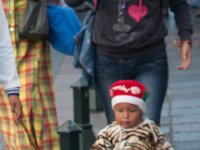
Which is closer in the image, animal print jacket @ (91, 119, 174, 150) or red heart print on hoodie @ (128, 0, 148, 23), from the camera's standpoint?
animal print jacket @ (91, 119, 174, 150)

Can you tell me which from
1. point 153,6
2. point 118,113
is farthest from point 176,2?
point 118,113

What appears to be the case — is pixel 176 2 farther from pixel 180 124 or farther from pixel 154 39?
pixel 180 124

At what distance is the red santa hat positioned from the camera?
4.59 meters

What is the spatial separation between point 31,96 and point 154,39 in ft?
4.72

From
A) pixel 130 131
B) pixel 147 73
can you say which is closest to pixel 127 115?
pixel 130 131

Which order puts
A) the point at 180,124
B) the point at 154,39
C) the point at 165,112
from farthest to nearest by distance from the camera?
the point at 165,112 → the point at 180,124 → the point at 154,39

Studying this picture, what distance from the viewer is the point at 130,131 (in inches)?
178

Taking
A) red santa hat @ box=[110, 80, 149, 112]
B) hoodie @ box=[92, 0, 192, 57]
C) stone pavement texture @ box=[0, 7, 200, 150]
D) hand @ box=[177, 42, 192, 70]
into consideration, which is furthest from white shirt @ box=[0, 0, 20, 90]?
stone pavement texture @ box=[0, 7, 200, 150]

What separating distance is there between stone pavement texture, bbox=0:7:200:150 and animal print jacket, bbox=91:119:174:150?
3.00m

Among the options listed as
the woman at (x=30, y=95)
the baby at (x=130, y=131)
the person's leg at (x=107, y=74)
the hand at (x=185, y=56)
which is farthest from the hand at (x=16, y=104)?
the woman at (x=30, y=95)

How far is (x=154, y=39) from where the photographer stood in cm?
521

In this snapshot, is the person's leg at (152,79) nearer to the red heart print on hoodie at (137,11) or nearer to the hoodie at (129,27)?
the hoodie at (129,27)

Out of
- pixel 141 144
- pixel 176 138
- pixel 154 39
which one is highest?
pixel 154 39

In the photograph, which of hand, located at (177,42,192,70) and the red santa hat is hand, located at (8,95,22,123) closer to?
the red santa hat
